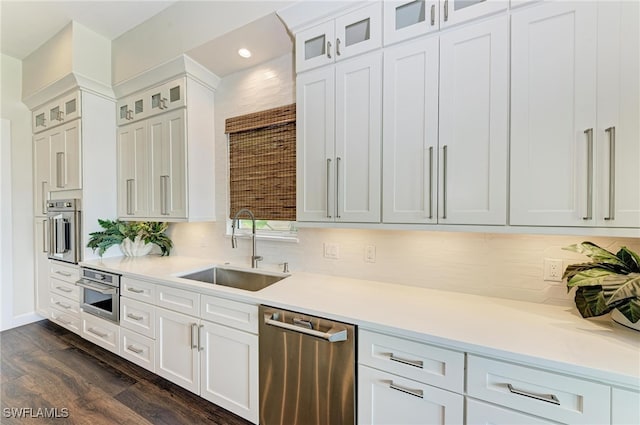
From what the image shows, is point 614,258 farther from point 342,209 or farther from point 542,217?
point 342,209

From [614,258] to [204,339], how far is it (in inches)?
89.5

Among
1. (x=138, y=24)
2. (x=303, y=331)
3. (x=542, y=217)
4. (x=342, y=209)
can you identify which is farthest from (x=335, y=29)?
(x=138, y=24)

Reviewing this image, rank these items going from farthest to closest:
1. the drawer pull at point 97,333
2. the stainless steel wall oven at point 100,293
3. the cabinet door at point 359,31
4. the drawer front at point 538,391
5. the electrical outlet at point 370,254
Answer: the drawer pull at point 97,333 < the stainless steel wall oven at point 100,293 < the electrical outlet at point 370,254 < the cabinet door at point 359,31 < the drawer front at point 538,391

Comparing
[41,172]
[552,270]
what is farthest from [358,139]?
[41,172]

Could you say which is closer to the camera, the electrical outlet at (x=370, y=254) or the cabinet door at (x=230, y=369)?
the cabinet door at (x=230, y=369)

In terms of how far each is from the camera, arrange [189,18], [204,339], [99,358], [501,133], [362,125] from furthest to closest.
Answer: [99,358], [189,18], [204,339], [362,125], [501,133]

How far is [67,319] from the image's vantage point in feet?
9.50

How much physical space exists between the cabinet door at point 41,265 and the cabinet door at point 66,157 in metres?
0.60

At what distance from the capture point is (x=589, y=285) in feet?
3.83

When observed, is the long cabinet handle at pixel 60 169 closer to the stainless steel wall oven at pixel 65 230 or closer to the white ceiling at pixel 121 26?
the stainless steel wall oven at pixel 65 230

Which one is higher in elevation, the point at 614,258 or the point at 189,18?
the point at 189,18

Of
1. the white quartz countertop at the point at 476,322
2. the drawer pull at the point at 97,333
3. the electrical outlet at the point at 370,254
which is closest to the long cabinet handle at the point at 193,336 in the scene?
the white quartz countertop at the point at 476,322

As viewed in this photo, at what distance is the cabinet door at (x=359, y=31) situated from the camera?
162 centimetres

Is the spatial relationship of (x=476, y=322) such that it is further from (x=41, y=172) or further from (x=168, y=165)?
(x=41, y=172)
